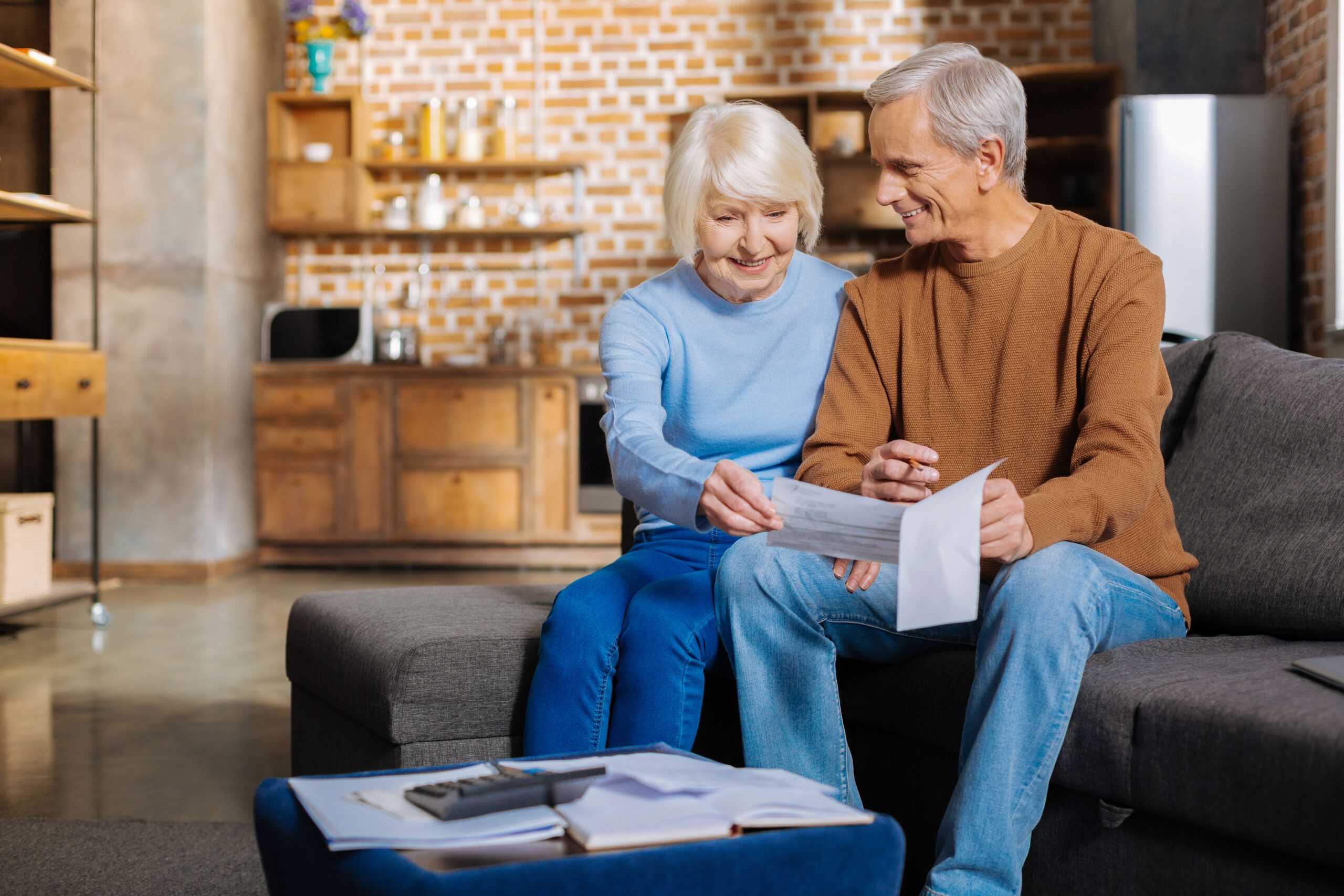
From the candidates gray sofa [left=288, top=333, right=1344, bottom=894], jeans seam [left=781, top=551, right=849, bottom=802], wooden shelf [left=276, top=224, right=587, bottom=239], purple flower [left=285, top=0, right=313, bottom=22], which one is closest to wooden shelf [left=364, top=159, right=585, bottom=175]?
wooden shelf [left=276, top=224, right=587, bottom=239]

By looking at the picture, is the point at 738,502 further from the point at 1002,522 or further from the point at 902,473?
the point at 1002,522

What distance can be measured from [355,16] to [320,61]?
279mm

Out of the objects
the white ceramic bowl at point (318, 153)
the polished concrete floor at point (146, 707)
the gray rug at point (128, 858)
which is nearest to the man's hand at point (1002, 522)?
the gray rug at point (128, 858)

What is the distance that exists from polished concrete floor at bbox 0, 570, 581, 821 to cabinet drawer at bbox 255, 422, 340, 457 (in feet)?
2.96

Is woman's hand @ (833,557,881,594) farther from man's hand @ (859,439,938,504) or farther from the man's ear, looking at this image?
the man's ear

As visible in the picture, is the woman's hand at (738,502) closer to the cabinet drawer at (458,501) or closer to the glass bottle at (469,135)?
the cabinet drawer at (458,501)

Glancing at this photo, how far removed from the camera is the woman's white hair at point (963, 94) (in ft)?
5.20

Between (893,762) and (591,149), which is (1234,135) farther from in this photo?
(893,762)

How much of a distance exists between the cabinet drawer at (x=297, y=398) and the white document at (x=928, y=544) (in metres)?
4.53

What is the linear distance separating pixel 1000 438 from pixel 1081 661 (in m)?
0.37

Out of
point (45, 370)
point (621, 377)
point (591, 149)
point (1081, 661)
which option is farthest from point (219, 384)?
point (1081, 661)

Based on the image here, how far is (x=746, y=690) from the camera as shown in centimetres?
151

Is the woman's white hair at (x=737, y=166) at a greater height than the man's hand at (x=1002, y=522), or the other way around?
the woman's white hair at (x=737, y=166)

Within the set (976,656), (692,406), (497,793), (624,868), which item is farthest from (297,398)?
(624,868)
